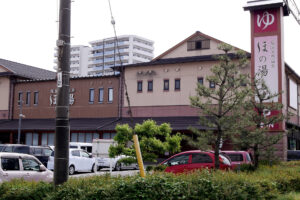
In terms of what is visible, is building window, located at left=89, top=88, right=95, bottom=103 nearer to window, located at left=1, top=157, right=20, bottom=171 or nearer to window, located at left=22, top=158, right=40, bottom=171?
window, located at left=22, top=158, right=40, bottom=171

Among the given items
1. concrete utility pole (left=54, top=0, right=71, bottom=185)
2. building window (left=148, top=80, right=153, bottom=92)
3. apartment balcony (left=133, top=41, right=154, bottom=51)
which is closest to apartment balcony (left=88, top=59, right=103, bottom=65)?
apartment balcony (left=133, top=41, right=154, bottom=51)

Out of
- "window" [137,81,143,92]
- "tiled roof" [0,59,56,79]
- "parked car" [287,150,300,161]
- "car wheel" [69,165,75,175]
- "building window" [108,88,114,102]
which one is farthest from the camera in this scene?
"tiled roof" [0,59,56,79]

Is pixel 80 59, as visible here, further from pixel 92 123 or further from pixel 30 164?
pixel 30 164

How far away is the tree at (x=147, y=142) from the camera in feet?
54.3

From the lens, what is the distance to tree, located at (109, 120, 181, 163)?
1655 centimetres

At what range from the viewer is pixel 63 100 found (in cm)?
863

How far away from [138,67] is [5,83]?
17.8m

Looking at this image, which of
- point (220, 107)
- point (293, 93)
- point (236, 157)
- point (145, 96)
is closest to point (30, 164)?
point (220, 107)

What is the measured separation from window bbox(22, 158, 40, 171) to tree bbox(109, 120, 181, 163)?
166 inches

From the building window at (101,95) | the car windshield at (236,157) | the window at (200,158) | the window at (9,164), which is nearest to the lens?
the window at (9,164)

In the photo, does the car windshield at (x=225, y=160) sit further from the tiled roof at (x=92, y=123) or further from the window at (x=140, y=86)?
the window at (x=140, y=86)

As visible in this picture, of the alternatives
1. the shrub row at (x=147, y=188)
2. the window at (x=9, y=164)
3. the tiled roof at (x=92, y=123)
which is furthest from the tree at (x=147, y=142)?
the tiled roof at (x=92, y=123)

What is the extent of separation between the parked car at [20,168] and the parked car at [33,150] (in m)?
10.1

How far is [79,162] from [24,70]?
27.6 metres
